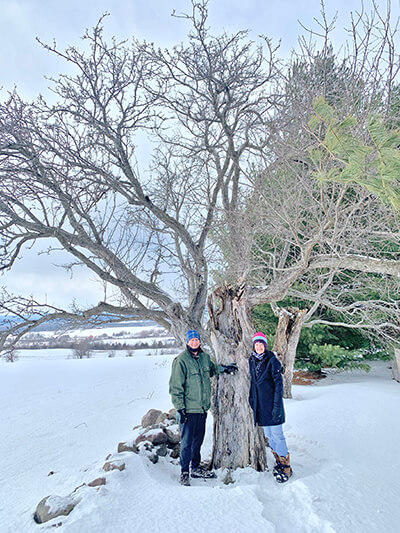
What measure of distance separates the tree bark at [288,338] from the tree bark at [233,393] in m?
4.09

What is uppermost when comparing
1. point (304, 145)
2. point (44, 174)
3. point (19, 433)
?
point (44, 174)

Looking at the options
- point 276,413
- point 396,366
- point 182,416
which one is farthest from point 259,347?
point 396,366

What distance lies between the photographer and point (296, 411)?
19.8 ft

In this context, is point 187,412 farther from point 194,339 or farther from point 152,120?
point 152,120

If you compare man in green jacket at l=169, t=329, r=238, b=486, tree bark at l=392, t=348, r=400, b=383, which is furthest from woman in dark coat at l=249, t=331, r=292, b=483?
tree bark at l=392, t=348, r=400, b=383

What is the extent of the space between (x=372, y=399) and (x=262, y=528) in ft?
15.9

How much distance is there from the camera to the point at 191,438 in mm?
3869

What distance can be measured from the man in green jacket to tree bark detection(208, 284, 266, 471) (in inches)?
11.1

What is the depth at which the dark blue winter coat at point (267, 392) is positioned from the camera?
376cm

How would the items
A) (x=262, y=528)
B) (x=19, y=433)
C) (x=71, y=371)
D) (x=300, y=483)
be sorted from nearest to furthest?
(x=262, y=528), (x=300, y=483), (x=19, y=433), (x=71, y=371)

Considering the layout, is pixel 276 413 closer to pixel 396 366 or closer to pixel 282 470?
pixel 282 470

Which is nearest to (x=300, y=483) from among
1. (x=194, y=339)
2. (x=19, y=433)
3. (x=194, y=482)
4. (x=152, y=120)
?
(x=194, y=482)

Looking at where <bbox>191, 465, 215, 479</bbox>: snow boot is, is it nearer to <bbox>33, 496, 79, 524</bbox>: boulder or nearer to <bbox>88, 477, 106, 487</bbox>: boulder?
<bbox>88, 477, 106, 487</bbox>: boulder

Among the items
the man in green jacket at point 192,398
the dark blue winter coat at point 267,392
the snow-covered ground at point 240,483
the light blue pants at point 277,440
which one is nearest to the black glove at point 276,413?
the dark blue winter coat at point 267,392
